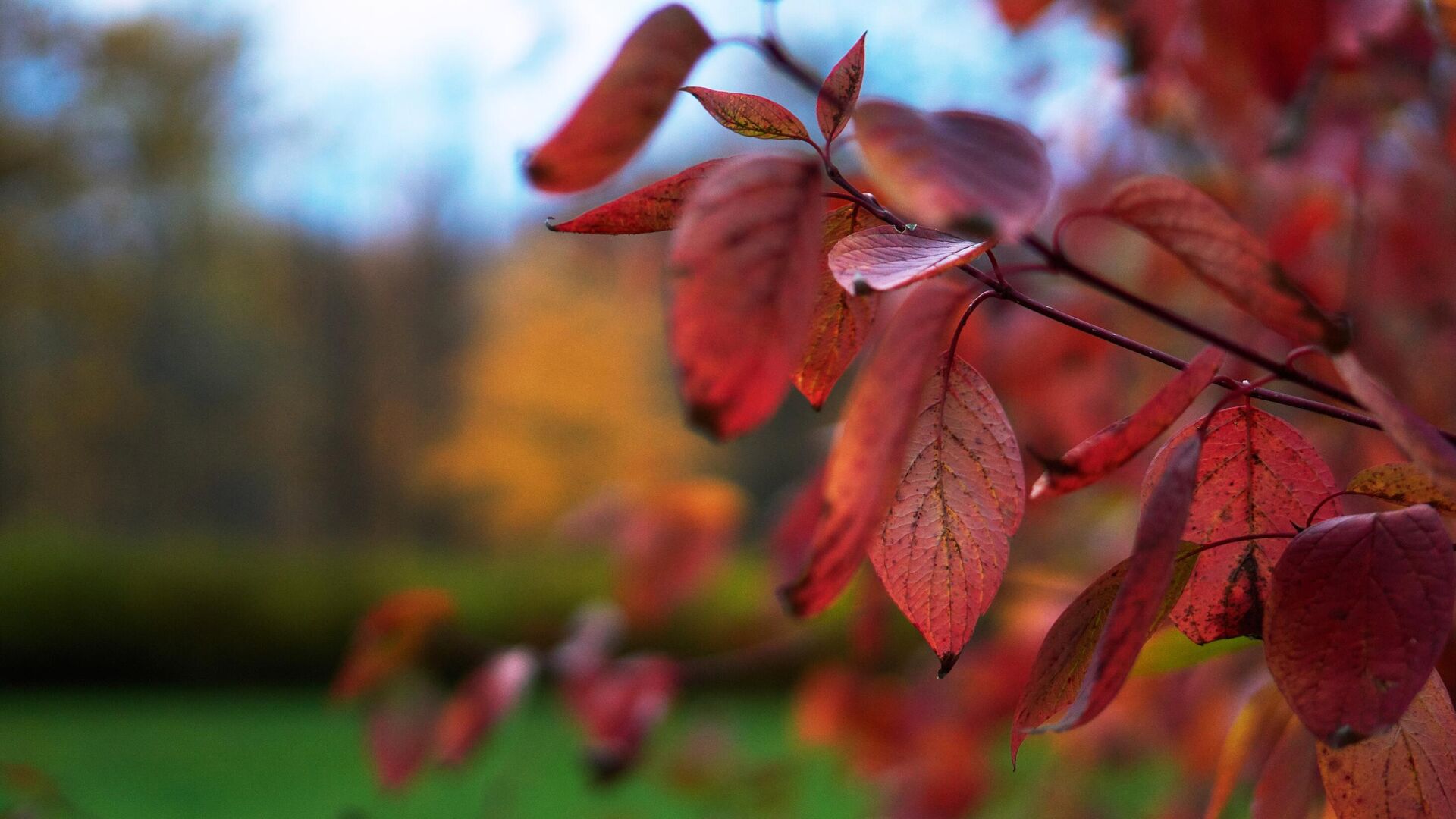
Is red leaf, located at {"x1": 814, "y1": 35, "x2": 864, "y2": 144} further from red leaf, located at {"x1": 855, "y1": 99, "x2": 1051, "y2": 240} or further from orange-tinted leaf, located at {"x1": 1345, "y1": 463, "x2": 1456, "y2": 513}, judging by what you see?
orange-tinted leaf, located at {"x1": 1345, "y1": 463, "x2": 1456, "y2": 513}

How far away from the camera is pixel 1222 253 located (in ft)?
0.76

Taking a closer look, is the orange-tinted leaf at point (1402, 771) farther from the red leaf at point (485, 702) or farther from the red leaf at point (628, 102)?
the red leaf at point (485, 702)

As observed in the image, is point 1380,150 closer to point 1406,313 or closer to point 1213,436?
point 1406,313

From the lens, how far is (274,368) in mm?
12008

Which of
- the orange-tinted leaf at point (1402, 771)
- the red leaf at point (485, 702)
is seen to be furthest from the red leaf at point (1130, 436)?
the red leaf at point (485, 702)

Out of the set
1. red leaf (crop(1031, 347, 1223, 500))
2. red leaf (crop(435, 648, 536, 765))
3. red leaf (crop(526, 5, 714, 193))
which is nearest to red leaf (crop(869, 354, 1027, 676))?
red leaf (crop(1031, 347, 1223, 500))

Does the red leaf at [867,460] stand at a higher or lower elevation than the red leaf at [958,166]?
lower

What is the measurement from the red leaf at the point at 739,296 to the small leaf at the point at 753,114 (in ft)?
0.27

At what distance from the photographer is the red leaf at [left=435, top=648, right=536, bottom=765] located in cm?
75

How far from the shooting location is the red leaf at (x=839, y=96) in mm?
258

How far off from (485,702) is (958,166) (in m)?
0.68

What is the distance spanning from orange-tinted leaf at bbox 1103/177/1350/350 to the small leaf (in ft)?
0.30

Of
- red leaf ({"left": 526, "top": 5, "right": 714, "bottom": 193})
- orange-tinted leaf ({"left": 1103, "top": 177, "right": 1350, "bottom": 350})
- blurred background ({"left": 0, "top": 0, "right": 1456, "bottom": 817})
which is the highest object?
red leaf ({"left": 526, "top": 5, "right": 714, "bottom": 193})

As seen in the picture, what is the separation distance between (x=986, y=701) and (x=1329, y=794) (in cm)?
98
